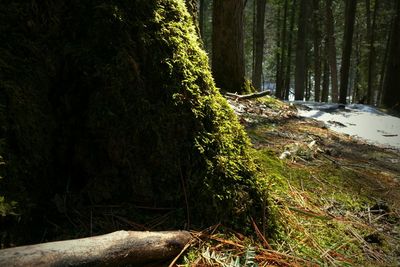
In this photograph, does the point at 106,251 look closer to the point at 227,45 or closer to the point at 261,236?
the point at 261,236

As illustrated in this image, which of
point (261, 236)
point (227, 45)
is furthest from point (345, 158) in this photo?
point (227, 45)

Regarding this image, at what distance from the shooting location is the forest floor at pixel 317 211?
6.35ft

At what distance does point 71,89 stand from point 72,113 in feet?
0.46

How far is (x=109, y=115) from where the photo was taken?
6.31 feet

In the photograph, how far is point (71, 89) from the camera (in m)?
2.00

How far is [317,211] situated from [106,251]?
1.76 meters

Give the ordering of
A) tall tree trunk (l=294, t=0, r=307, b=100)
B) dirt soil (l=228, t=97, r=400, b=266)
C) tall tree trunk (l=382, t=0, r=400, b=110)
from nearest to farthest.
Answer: dirt soil (l=228, t=97, r=400, b=266) → tall tree trunk (l=382, t=0, r=400, b=110) → tall tree trunk (l=294, t=0, r=307, b=100)

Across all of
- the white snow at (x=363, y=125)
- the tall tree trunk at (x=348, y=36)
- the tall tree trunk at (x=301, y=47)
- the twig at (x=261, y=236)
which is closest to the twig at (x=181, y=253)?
the twig at (x=261, y=236)

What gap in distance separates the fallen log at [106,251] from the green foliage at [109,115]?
1.01 ft

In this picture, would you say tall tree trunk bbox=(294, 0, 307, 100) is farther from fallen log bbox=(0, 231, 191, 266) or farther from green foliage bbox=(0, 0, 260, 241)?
fallen log bbox=(0, 231, 191, 266)

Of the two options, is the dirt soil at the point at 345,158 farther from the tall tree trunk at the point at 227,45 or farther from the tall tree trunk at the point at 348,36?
the tall tree trunk at the point at 348,36

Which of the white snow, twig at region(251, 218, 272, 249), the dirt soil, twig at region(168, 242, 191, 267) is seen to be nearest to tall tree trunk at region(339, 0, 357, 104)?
the white snow

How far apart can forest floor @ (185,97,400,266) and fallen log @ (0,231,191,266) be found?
0.48 ft

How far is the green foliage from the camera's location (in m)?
1.88
